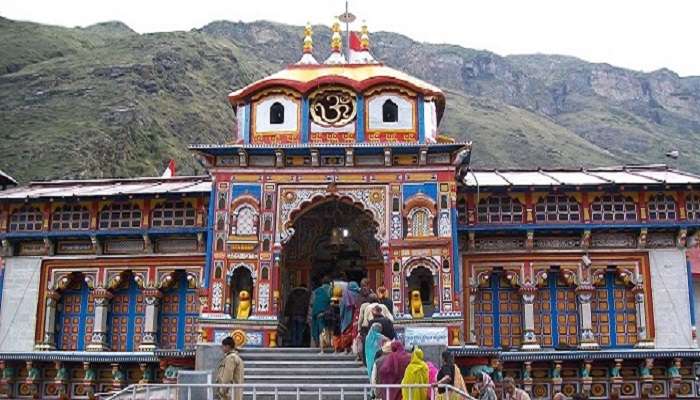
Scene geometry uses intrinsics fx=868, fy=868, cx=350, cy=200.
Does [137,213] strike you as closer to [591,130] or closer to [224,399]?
[224,399]

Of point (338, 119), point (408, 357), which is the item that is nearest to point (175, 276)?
point (338, 119)

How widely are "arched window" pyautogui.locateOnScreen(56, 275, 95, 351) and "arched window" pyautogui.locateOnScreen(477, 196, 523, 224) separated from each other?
12081 mm

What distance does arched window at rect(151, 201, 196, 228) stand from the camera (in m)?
25.9

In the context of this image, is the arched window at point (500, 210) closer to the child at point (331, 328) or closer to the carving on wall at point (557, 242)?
the carving on wall at point (557, 242)

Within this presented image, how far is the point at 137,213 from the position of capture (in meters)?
26.1

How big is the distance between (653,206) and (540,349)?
5.39 m

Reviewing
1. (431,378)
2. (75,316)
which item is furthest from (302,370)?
(75,316)

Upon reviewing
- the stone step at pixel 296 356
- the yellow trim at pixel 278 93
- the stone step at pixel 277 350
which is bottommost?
the stone step at pixel 296 356

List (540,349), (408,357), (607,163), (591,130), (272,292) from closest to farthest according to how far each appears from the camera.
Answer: (408,357), (272,292), (540,349), (607,163), (591,130)

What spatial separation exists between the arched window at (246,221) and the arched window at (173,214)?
271 cm

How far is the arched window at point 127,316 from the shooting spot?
2605 centimetres

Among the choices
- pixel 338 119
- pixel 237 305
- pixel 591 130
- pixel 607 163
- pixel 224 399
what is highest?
pixel 591 130

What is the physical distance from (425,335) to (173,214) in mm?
8712

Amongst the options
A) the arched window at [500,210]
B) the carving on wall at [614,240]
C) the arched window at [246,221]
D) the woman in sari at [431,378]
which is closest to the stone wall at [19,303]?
the arched window at [246,221]
